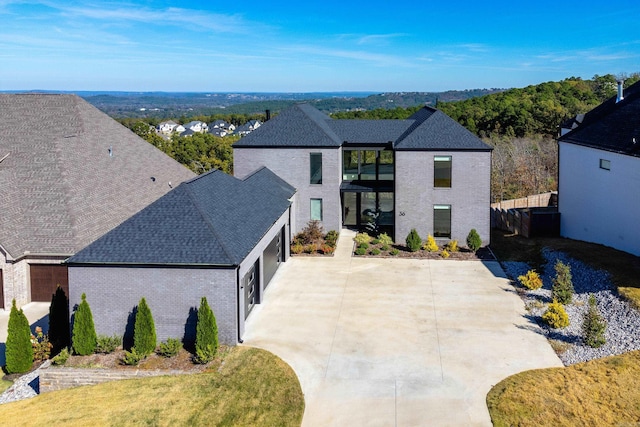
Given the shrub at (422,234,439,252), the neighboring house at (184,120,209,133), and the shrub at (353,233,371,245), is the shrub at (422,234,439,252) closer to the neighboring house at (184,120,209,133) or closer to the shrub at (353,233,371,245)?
the shrub at (353,233,371,245)

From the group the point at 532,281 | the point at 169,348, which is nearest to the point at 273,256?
the point at 169,348

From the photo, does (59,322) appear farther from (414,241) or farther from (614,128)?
(614,128)

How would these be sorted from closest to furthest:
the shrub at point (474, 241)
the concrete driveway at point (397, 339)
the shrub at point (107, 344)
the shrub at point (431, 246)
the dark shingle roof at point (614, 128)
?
1. the concrete driveway at point (397, 339)
2. the shrub at point (107, 344)
3. the dark shingle roof at point (614, 128)
4. the shrub at point (474, 241)
5. the shrub at point (431, 246)

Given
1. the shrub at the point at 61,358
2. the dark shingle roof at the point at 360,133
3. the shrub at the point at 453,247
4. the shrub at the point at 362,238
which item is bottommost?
the shrub at the point at 61,358

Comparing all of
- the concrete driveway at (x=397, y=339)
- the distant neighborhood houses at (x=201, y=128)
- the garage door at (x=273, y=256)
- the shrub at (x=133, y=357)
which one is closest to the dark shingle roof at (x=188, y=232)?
the garage door at (x=273, y=256)

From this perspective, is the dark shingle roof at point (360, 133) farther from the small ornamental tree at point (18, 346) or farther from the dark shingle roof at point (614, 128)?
the small ornamental tree at point (18, 346)

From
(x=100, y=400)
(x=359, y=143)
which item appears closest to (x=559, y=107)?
(x=359, y=143)

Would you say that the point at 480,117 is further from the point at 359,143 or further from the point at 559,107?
the point at 359,143
